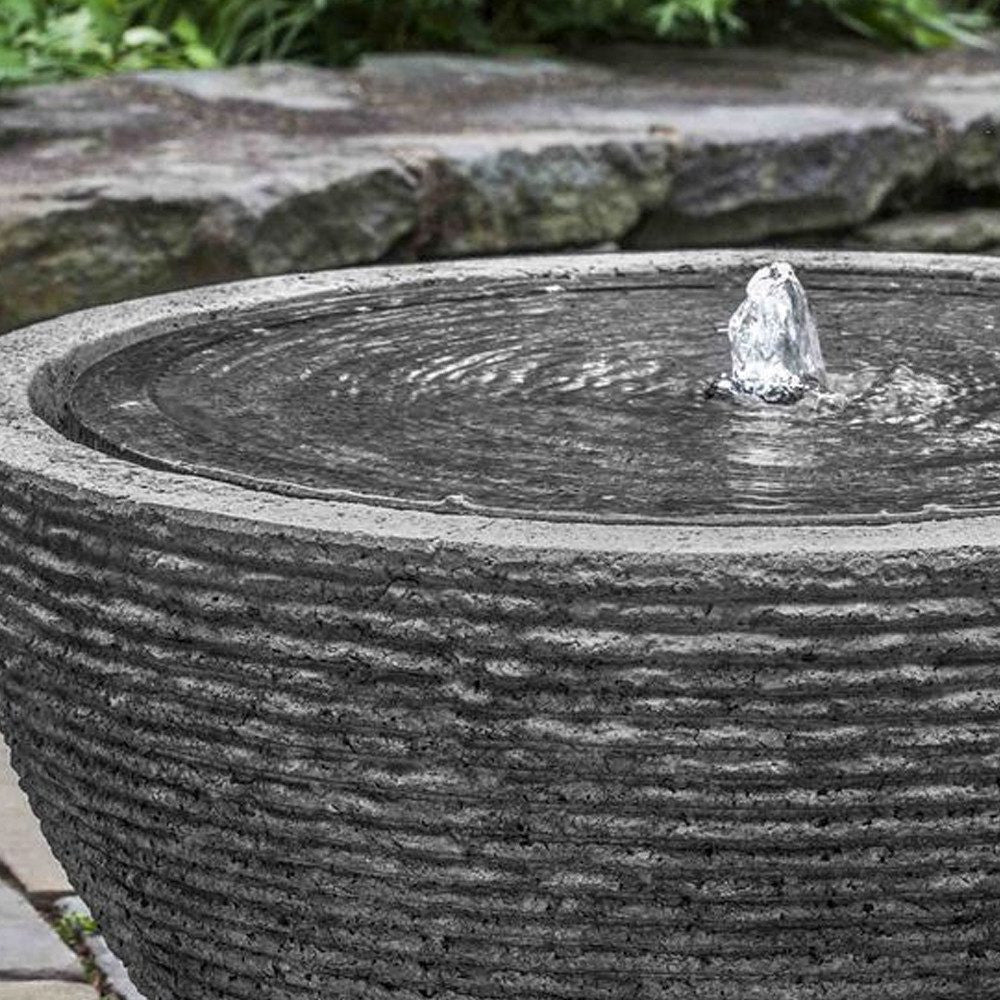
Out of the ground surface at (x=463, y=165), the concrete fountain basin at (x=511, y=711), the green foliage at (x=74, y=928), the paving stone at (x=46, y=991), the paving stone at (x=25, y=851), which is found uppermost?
the concrete fountain basin at (x=511, y=711)

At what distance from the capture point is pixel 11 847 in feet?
10.9

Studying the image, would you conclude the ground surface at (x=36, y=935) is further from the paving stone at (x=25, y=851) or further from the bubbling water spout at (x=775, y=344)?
the bubbling water spout at (x=775, y=344)

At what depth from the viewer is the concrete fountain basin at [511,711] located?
5.86 feet

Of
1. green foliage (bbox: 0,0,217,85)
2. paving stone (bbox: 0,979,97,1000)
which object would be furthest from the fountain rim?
green foliage (bbox: 0,0,217,85)

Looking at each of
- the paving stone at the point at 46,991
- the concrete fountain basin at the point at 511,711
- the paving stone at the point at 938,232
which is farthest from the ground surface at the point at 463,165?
the concrete fountain basin at the point at 511,711

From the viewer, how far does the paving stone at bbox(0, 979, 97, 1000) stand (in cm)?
284

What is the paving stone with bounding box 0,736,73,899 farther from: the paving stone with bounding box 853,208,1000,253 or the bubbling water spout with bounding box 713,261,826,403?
the paving stone with bounding box 853,208,1000,253

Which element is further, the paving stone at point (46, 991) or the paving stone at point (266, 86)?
the paving stone at point (266, 86)

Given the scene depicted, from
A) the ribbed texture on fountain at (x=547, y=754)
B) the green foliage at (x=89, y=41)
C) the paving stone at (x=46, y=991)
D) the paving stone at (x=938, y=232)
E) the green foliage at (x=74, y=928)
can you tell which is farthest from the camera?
the green foliage at (x=89, y=41)

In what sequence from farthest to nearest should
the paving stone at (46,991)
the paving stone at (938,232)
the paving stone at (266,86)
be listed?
the paving stone at (938,232) → the paving stone at (266,86) → the paving stone at (46,991)

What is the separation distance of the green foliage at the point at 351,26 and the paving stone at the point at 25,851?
7.51ft

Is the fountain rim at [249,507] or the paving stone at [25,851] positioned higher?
the fountain rim at [249,507]

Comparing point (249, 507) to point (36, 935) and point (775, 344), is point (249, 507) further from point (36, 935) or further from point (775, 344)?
point (36, 935)

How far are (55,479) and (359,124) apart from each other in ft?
9.77
